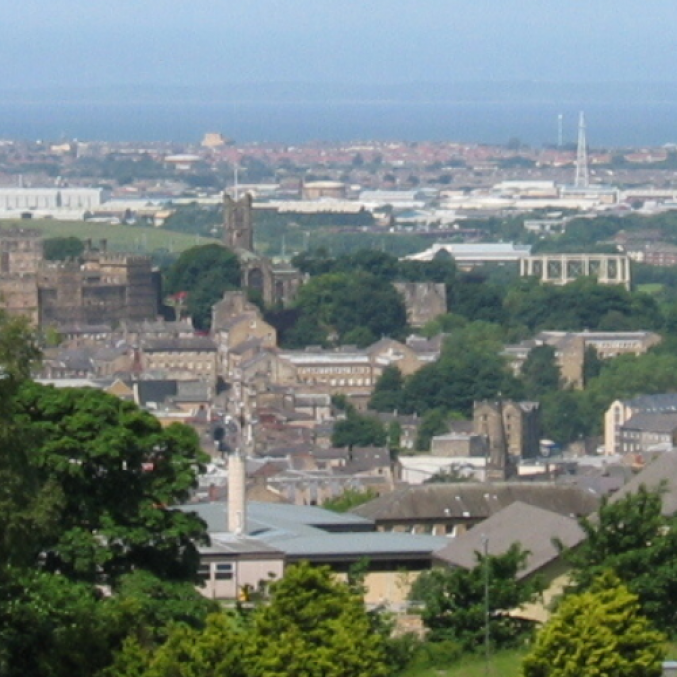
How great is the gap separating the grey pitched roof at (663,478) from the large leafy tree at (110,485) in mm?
6382

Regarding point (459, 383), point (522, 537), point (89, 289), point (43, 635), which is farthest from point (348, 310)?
point (43, 635)

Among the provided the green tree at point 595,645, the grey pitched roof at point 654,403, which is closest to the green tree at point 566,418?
the grey pitched roof at point 654,403

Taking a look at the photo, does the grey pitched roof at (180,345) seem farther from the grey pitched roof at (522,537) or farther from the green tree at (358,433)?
the grey pitched roof at (522,537)

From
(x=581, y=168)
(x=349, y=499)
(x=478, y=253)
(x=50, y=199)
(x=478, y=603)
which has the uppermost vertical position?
(x=478, y=603)

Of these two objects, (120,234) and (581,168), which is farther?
(581,168)

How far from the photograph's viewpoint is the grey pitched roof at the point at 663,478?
95.5ft

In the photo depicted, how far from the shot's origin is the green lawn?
22.5 metres

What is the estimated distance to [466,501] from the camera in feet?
119

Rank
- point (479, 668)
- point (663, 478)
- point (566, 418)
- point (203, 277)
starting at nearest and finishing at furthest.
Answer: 1. point (479, 668)
2. point (663, 478)
3. point (566, 418)
4. point (203, 277)

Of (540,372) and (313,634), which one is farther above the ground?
(313,634)

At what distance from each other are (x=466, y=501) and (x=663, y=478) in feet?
22.4

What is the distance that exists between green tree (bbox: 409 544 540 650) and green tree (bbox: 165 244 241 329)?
2178 inches

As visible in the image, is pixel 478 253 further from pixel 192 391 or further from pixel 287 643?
pixel 287 643

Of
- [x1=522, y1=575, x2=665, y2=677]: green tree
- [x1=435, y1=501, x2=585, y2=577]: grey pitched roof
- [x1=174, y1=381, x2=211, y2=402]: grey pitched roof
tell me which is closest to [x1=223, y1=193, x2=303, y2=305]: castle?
[x1=174, y1=381, x2=211, y2=402]: grey pitched roof
